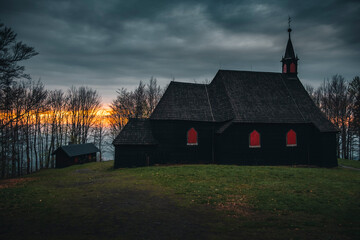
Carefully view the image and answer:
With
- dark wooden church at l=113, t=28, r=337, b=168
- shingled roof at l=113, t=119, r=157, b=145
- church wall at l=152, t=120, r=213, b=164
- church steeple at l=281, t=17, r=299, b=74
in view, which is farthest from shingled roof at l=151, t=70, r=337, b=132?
shingled roof at l=113, t=119, r=157, b=145

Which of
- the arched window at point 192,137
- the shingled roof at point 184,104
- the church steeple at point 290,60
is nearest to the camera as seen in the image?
the shingled roof at point 184,104

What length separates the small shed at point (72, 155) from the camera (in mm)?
37312

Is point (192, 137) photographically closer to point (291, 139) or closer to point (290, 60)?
point (291, 139)

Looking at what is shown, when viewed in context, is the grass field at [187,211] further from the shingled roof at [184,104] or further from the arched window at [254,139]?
the shingled roof at [184,104]

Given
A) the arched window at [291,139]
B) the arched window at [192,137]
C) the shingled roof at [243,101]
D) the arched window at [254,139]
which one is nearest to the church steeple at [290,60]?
the shingled roof at [243,101]

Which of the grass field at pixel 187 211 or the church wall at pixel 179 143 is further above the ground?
the church wall at pixel 179 143

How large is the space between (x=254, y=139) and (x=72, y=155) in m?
30.6

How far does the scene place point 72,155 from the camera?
121ft

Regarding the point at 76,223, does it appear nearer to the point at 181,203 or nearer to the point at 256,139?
the point at 181,203

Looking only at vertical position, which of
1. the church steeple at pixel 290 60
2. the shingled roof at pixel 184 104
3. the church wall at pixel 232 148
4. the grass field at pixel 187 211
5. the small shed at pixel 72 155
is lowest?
the small shed at pixel 72 155

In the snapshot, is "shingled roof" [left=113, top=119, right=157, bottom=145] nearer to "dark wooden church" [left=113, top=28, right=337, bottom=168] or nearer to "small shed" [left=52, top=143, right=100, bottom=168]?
"dark wooden church" [left=113, top=28, right=337, bottom=168]

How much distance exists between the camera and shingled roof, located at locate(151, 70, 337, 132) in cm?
2531

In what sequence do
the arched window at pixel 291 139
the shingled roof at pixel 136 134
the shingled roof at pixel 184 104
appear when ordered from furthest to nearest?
the arched window at pixel 291 139
the shingled roof at pixel 184 104
the shingled roof at pixel 136 134

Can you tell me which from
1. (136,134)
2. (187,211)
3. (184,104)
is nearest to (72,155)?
(136,134)
